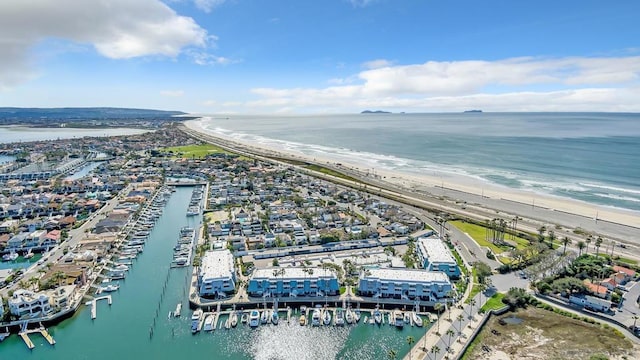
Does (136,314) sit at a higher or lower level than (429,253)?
lower

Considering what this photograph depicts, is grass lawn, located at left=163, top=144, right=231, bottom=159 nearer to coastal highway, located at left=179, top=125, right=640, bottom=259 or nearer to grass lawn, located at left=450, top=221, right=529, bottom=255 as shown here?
coastal highway, located at left=179, top=125, right=640, bottom=259

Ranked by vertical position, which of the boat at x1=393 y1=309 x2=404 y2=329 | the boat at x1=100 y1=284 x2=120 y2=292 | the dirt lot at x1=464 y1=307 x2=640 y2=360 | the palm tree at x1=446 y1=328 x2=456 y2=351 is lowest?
the boat at x1=100 y1=284 x2=120 y2=292

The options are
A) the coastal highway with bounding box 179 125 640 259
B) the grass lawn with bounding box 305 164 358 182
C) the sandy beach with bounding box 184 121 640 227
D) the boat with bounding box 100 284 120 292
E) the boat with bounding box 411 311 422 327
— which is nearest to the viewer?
the boat with bounding box 411 311 422 327

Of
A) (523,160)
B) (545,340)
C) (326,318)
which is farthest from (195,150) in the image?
(545,340)

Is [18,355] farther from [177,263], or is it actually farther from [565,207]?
[565,207]

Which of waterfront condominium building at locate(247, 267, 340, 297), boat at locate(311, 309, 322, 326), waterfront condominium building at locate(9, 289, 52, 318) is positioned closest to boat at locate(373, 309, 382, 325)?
waterfront condominium building at locate(247, 267, 340, 297)

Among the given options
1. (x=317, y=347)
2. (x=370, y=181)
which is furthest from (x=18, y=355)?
(x=370, y=181)
